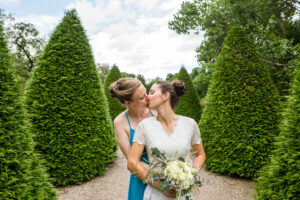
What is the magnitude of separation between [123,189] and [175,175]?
4149mm

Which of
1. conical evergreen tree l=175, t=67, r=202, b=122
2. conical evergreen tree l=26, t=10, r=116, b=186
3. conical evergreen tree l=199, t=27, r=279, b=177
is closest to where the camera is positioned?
conical evergreen tree l=26, t=10, r=116, b=186

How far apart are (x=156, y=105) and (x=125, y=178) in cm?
461

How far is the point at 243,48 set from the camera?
570 cm

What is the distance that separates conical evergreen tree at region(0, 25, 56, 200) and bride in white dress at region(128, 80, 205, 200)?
4.40 ft

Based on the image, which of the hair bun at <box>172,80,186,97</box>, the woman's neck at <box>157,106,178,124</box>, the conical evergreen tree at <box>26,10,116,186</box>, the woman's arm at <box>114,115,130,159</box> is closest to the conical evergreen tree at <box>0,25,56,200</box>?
the woman's arm at <box>114,115,130,159</box>

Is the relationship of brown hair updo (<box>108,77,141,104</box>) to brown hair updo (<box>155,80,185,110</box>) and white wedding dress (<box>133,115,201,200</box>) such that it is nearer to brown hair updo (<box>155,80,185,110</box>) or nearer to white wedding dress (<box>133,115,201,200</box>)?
brown hair updo (<box>155,80,185,110</box>)

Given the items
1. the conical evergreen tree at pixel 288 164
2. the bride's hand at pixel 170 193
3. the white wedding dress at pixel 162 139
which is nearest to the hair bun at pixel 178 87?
the white wedding dress at pixel 162 139

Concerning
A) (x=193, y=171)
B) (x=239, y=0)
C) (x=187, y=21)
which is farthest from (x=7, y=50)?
(x=187, y=21)

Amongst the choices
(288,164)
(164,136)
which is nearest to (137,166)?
(164,136)

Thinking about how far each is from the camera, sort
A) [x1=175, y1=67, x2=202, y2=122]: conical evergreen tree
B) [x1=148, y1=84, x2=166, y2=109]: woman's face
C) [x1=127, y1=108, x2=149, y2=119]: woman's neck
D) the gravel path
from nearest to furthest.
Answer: [x1=148, y1=84, x2=166, y2=109]: woman's face → [x1=127, y1=108, x2=149, y2=119]: woman's neck → the gravel path → [x1=175, y1=67, x2=202, y2=122]: conical evergreen tree

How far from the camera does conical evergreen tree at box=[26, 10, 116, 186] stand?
494cm

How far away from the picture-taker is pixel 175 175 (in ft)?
5.61

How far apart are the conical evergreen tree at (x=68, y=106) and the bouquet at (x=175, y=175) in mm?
3908

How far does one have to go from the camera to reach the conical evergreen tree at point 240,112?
17.1 feet
